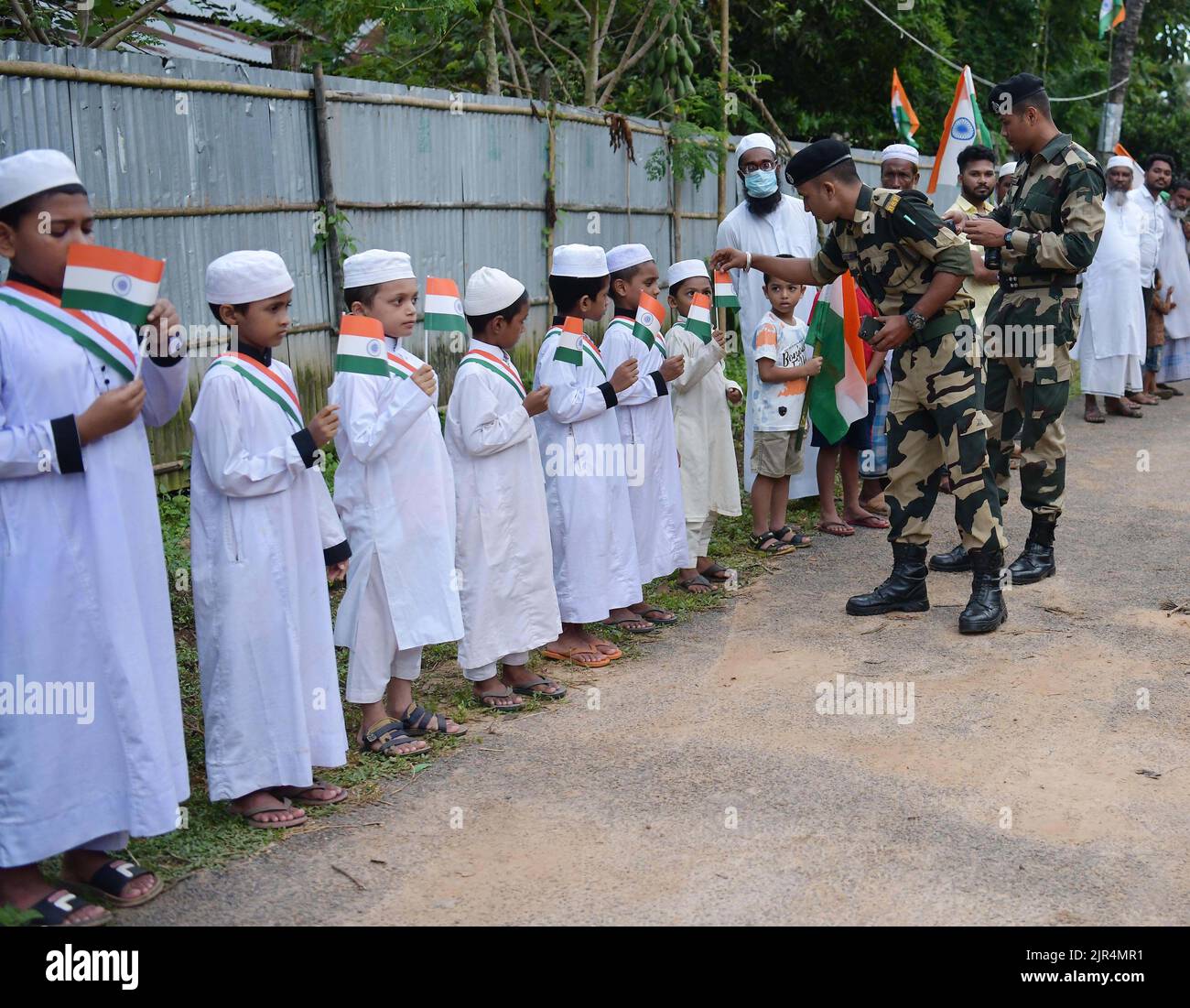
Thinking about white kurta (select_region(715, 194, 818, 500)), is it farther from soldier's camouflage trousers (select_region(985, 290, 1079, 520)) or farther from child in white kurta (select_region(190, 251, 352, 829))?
child in white kurta (select_region(190, 251, 352, 829))

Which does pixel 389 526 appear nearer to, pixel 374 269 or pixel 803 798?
pixel 374 269

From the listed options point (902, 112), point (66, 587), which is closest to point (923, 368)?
point (66, 587)

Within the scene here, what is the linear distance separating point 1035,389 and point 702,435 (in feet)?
5.37

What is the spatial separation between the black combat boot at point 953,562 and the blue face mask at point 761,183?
7.66ft

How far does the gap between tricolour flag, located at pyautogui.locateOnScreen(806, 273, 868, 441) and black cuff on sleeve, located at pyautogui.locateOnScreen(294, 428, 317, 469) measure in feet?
13.2

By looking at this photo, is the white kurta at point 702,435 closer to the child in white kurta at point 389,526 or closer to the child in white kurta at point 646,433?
the child in white kurta at point 646,433

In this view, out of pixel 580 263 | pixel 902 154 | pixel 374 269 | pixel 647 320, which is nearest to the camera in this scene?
pixel 374 269

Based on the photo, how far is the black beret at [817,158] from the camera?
5797 mm

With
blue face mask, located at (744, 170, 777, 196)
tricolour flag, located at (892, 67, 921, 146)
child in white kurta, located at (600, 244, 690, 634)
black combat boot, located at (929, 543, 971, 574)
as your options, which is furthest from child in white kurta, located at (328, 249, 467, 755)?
tricolour flag, located at (892, 67, 921, 146)

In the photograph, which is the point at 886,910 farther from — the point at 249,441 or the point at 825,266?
the point at 825,266

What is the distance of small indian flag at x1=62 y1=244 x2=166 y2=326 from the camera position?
330 centimetres

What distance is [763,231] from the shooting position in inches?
310

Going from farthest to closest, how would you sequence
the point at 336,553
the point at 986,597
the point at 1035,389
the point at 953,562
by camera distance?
the point at 953,562
the point at 1035,389
the point at 986,597
the point at 336,553
